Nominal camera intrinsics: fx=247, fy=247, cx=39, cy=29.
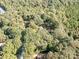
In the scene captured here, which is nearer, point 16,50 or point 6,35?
point 16,50

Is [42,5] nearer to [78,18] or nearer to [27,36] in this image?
[78,18]

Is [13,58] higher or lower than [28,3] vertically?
lower

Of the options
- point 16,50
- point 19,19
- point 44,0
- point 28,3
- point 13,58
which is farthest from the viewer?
point 44,0

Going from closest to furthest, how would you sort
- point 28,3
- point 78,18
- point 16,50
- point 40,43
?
point 16,50, point 40,43, point 78,18, point 28,3

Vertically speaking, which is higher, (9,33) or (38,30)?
(9,33)

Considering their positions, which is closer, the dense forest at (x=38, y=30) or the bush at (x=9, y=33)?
the dense forest at (x=38, y=30)

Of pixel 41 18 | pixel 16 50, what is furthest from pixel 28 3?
pixel 16 50

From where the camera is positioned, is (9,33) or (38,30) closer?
(9,33)

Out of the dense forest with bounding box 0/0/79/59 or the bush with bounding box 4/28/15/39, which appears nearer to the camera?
the dense forest with bounding box 0/0/79/59
